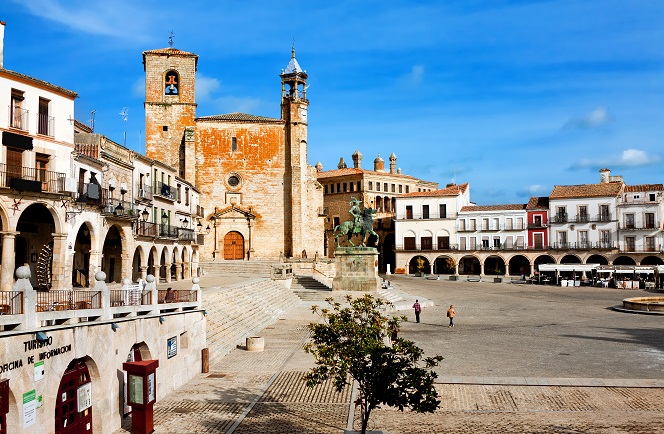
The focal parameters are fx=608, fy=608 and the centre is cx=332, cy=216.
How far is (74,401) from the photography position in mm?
11422

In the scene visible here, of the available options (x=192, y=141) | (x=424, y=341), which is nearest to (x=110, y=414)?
(x=424, y=341)

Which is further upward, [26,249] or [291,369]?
[26,249]

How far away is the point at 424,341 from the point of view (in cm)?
2277


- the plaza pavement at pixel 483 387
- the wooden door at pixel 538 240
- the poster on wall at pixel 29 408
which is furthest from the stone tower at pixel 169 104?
the poster on wall at pixel 29 408

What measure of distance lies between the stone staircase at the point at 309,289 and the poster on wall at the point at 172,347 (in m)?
20.7

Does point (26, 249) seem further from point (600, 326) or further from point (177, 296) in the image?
point (600, 326)

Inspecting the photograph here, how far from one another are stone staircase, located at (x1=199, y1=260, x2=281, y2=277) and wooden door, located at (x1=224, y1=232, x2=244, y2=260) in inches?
191

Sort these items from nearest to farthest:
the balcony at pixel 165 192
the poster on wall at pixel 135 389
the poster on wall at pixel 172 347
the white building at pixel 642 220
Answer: the poster on wall at pixel 135 389, the poster on wall at pixel 172 347, the balcony at pixel 165 192, the white building at pixel 642 220

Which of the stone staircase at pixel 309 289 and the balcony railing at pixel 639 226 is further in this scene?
the balcony railing at pixel 639 226

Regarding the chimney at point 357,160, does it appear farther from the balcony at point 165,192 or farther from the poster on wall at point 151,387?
the poster on wall at point 151,387

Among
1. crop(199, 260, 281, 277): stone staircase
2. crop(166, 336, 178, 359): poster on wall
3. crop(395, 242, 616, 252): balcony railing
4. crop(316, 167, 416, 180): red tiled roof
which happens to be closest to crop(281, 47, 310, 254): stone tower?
crop(199, 260, 281, 277): stone staircase

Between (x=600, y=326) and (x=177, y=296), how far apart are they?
19.1 m

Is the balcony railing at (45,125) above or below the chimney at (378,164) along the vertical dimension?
below

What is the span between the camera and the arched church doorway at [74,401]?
1095 cm
